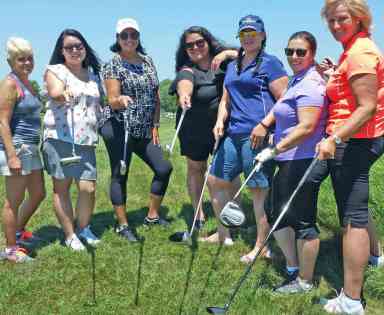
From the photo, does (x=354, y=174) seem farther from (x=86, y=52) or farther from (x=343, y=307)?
(x=86, y=52)

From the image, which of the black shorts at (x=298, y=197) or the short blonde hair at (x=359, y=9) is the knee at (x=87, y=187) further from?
the short blonde hair at (x=359, y=9)

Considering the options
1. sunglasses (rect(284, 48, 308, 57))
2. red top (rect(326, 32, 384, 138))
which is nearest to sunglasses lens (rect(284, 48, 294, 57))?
sunglasses (rect(284, 48, 308, 57))

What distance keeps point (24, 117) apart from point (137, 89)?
132 cm

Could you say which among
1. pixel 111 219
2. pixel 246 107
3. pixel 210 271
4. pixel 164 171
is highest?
pixel 246 107

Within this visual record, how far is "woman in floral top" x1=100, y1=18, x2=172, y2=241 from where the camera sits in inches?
202

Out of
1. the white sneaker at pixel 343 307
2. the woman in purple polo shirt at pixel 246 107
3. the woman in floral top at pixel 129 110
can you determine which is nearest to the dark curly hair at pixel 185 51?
the woman in floral top at pixel 129 110

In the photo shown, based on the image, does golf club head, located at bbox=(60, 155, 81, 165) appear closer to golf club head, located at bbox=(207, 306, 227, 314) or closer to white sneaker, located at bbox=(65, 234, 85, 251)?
white sneaker, located at bbox=(65, 234, 85, 251)

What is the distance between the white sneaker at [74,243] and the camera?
5.12 meters

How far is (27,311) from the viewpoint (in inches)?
152

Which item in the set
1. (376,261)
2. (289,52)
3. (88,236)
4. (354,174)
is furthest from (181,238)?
(289,52)

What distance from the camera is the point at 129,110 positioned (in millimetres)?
5285

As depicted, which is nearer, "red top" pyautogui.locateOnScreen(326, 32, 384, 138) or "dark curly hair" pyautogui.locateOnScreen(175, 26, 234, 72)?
"red top" pyautogui.locateOnScreen(326, 32, 384, 138)

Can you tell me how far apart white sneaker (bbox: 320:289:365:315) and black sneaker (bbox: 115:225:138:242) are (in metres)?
2.52

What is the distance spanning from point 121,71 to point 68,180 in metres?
1.40
